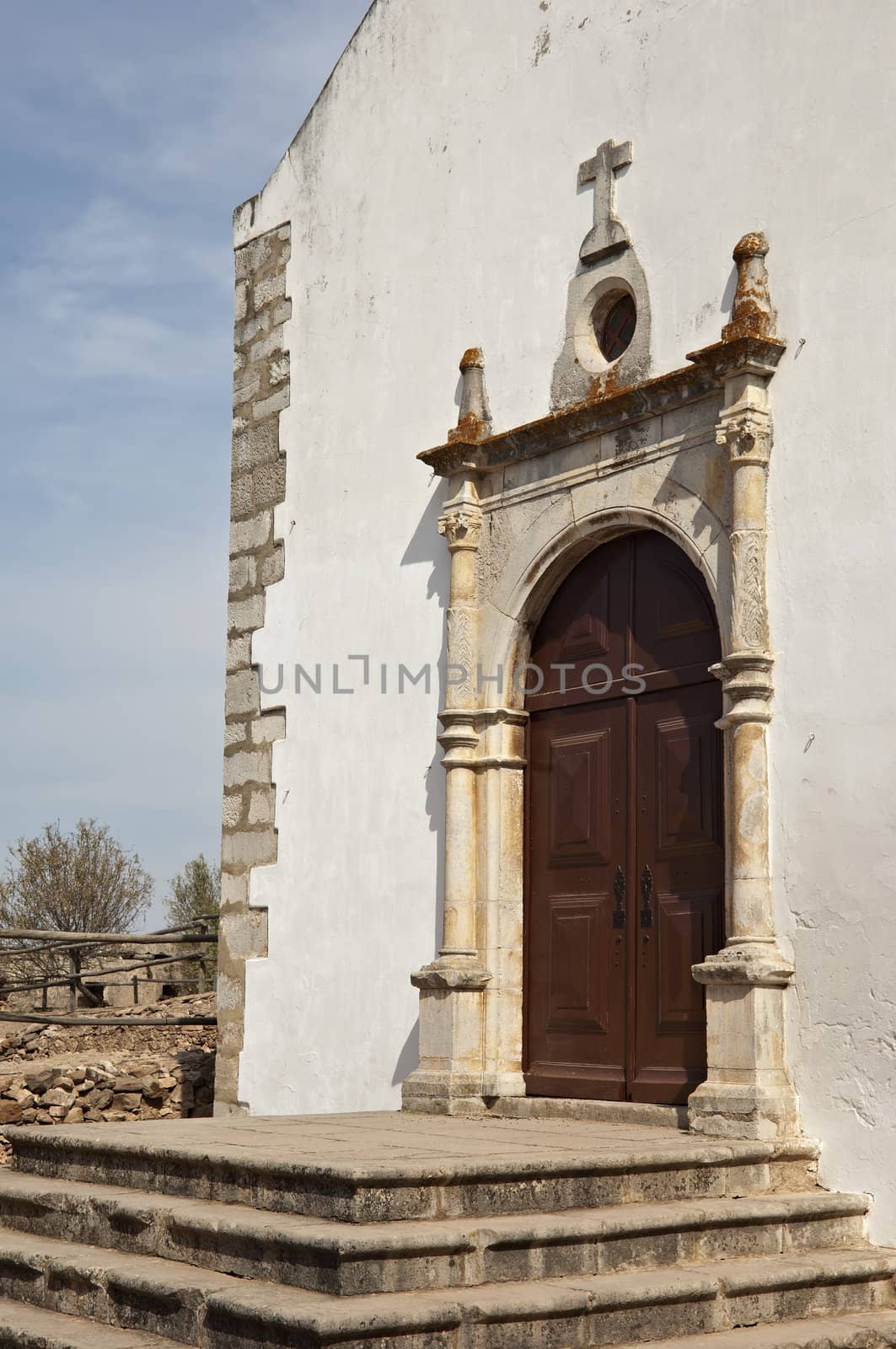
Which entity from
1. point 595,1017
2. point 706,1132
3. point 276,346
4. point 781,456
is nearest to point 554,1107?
point 595,1017

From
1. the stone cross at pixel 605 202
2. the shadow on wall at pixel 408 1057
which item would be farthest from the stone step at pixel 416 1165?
the stone cross at pixel 605 202

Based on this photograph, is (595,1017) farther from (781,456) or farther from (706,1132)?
(781,456)

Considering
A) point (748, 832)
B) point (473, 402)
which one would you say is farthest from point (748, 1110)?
point (473, 402)

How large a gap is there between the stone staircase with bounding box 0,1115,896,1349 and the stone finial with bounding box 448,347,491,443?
119 inches

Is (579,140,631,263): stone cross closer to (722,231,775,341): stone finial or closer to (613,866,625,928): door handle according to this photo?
(722,231,775,341): stone finial

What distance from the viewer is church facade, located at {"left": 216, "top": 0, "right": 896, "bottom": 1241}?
530 cm

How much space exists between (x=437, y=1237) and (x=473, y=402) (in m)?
3.90

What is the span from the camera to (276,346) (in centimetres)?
819

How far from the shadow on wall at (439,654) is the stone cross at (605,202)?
1.26m

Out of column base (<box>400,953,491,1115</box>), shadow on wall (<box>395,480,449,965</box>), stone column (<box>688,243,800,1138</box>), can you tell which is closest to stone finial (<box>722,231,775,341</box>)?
stone column (<box>688,243,800,1138</box>)

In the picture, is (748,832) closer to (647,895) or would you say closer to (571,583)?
(647,895)

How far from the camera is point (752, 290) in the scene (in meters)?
5.65

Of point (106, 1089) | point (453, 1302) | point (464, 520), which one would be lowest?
point (453, 1302)

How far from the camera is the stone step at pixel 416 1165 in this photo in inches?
167
